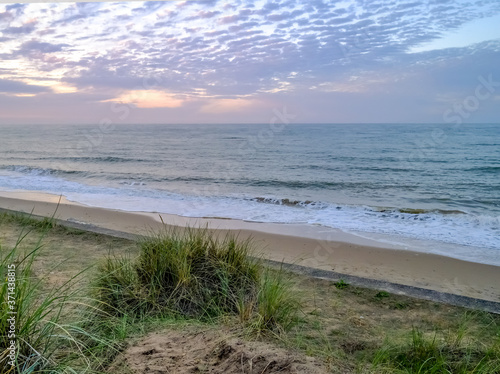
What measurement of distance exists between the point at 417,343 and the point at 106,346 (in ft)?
6.81

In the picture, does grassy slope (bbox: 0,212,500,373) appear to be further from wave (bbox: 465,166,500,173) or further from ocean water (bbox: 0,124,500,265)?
wave (bbox: 465,166,500,173)

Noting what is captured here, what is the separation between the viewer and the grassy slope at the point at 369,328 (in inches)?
101

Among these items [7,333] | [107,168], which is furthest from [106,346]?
[107,168]

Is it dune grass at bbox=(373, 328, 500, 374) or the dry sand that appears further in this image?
dune grass at bbox=(373, 328, 500, 374)

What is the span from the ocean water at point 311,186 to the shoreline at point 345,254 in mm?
655

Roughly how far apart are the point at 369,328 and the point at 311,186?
11954 millimetres

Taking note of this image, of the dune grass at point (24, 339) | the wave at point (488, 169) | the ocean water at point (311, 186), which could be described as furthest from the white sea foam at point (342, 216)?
the wave at point (488, 169)

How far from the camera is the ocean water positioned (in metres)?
9.36

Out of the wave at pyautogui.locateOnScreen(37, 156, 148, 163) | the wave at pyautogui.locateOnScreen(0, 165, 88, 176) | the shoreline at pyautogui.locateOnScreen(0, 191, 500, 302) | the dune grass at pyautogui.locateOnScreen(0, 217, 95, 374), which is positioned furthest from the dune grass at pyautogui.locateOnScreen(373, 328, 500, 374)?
the wave at pyautogui.locateOnScreen(37, 156, 148, 163)

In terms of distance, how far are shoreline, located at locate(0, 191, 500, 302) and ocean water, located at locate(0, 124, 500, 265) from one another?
0.66 m

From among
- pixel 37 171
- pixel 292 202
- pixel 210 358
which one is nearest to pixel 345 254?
pixel 210 358

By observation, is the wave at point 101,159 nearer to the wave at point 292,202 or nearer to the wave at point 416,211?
the wave at point 292,202

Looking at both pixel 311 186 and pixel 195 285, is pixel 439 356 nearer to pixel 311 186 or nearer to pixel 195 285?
pixel 195 285

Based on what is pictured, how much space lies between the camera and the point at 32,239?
5.53 metres
